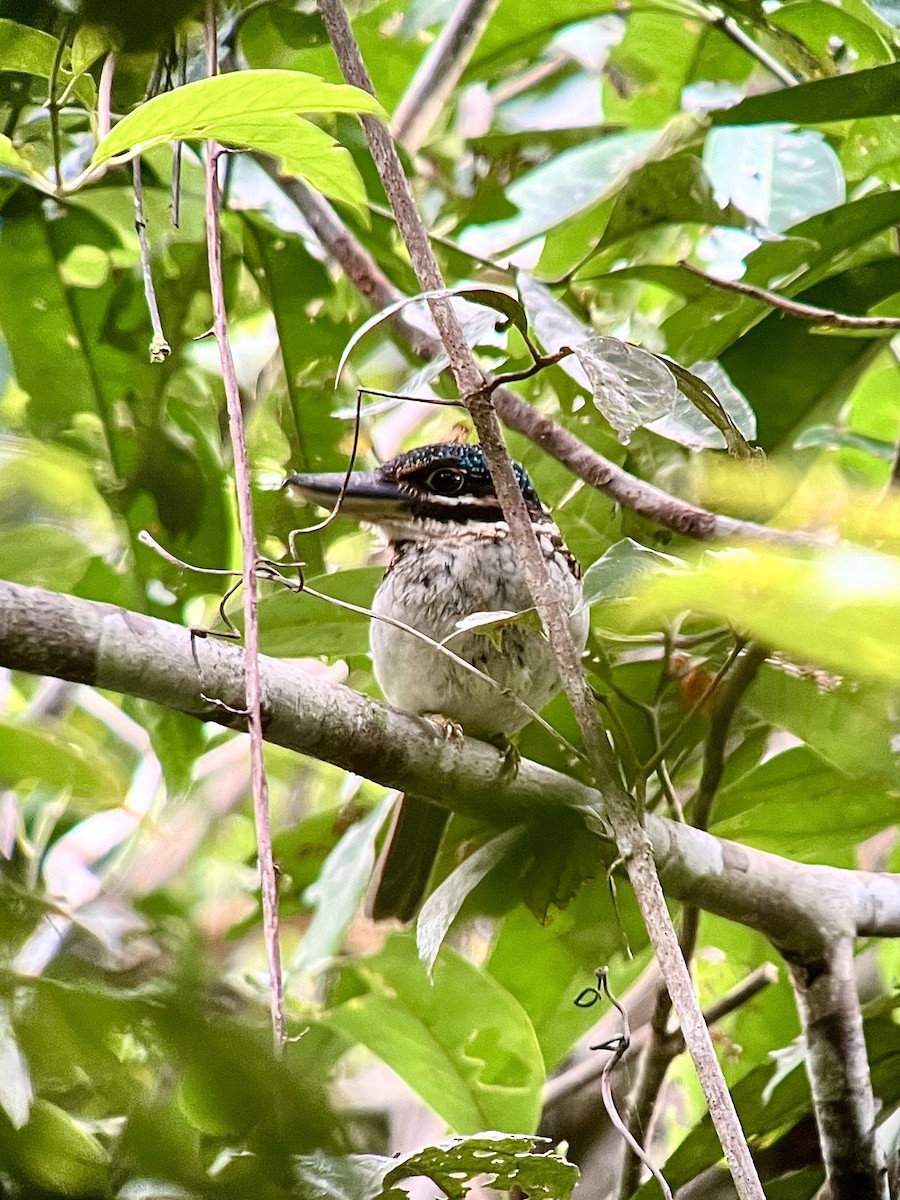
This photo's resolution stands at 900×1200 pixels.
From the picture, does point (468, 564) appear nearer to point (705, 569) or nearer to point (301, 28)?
point (301, 28)

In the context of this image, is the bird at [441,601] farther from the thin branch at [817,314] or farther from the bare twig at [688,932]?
the thin branch at [817,314]

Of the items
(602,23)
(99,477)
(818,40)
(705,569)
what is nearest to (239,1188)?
(705,569)

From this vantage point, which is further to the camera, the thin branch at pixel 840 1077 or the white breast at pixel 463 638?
the white breast at pixel 463 638

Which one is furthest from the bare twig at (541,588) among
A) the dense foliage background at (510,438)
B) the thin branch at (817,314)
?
the thin branch at (817,314)

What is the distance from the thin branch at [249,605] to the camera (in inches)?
33.2

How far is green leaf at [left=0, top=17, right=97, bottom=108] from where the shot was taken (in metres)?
1.32

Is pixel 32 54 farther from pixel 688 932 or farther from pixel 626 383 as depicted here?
pixel 688 932

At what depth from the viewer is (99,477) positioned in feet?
5.32

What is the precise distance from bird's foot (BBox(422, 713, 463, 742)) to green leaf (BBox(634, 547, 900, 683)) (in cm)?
95

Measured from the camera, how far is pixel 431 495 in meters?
1.88

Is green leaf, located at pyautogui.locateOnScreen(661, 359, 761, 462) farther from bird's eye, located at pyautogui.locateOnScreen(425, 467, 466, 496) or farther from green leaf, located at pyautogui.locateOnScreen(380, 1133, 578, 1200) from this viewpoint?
bird's eye, located at pyautogui.locateOnScreen(425, 467, 466, 496)

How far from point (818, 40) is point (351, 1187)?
5.31 feet

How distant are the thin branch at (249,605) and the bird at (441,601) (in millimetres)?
382

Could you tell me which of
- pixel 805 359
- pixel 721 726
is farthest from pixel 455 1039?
pixel 805 359
